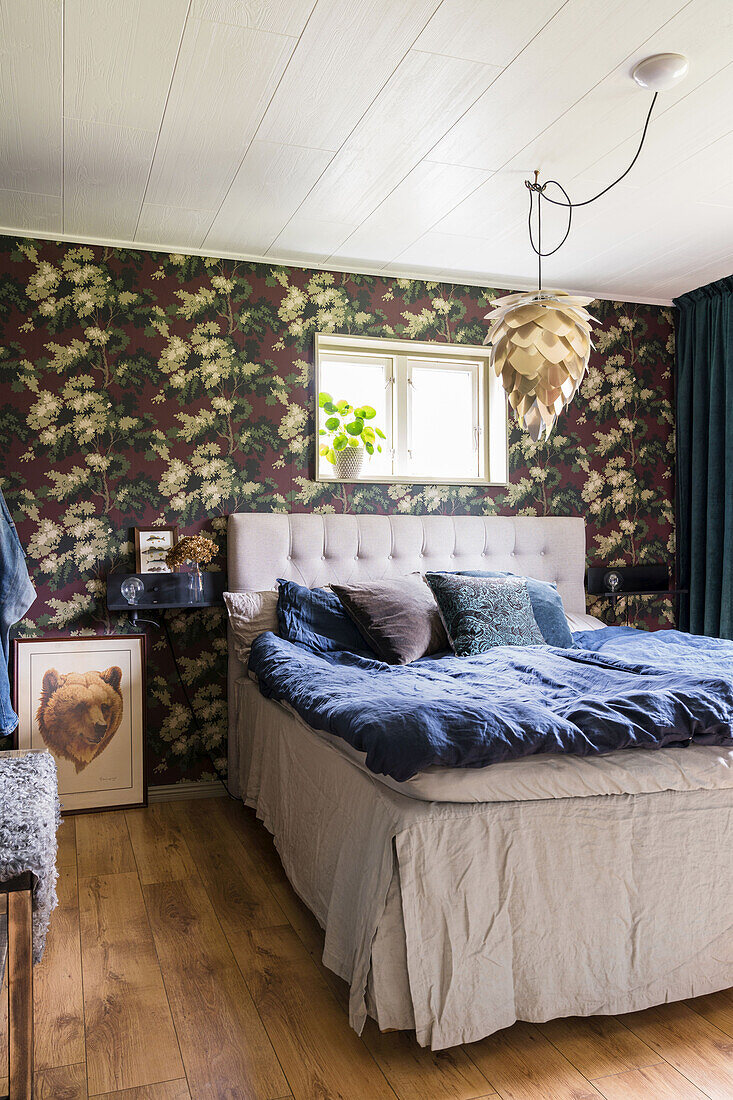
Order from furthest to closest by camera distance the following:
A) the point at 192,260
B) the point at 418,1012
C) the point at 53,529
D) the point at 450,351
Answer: the point at 450,351 < the point at 192,260 < the point at 53,529 < the point at 418,1012

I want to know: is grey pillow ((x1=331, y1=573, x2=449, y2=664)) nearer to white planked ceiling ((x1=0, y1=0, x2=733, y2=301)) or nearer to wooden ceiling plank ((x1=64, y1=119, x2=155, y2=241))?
A: white planked ceiling ((x1=0, y1=0, x2=733, y2=301))

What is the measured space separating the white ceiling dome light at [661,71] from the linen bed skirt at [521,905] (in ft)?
6.11

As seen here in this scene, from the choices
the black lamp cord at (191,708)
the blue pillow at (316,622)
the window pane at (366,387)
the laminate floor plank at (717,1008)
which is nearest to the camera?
the laminate floor plank at (717,1008)

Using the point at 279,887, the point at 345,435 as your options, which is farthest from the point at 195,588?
the point at 279,887

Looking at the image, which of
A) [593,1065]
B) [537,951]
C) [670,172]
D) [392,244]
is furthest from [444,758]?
[392,244]

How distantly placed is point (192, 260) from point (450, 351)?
1319mm

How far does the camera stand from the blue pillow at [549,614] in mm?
3441

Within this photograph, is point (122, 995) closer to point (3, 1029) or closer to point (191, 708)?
point (3, 1029)

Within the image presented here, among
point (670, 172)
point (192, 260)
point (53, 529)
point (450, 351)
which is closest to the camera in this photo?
point (670, 172)

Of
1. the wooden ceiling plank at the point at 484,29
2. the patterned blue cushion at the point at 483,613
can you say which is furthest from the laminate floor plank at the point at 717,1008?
the wooden ceiling plank at the point at 484,29

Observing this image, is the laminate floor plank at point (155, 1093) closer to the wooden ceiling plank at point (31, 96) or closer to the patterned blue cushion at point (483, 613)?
the patterned blue cushion at point (483, 613)

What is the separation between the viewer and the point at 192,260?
3691 mm

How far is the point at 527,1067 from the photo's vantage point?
1.78 metres

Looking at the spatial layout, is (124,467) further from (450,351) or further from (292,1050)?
(292,1050)
